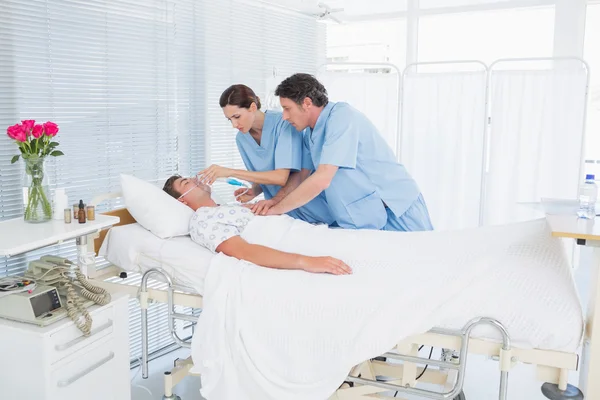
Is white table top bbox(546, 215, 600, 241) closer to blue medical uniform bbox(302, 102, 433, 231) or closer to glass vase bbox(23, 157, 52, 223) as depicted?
blue medical uniform bbox(302, 102, 433, 231)

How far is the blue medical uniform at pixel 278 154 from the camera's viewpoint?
8.14 ft

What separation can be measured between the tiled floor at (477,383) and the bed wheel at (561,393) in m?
0.90

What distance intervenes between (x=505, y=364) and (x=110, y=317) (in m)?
1.27

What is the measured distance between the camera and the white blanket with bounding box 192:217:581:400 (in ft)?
5.49

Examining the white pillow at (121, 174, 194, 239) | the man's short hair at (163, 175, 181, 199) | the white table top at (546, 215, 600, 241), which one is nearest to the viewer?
the white table top at (546, 215, 600, 241)

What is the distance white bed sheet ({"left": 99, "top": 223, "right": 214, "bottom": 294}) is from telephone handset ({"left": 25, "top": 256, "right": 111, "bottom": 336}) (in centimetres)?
22

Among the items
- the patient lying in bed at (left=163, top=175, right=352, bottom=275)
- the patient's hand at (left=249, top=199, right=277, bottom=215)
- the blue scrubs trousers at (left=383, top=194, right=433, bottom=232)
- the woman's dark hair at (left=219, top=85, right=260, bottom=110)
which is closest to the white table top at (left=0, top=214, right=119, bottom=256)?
the patient lying in bed at (left=163, top=175, right=352, bottom=275)

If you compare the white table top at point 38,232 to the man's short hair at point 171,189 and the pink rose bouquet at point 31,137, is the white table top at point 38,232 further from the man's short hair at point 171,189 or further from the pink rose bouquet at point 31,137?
the man's short hair at point 171,189

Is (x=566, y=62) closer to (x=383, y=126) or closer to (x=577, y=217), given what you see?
(x=383, y=126)

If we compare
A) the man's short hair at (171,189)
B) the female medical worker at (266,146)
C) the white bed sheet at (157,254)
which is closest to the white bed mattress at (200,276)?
the white bed sheet at (157,254)

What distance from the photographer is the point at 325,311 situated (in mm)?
1727

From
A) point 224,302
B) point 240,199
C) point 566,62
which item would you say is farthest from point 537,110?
point 224,302

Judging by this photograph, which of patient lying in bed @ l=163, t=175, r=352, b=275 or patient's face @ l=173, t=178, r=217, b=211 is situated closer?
patient lying in bed @ l=163, t=175, r=352, b=275

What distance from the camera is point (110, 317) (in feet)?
6.39
